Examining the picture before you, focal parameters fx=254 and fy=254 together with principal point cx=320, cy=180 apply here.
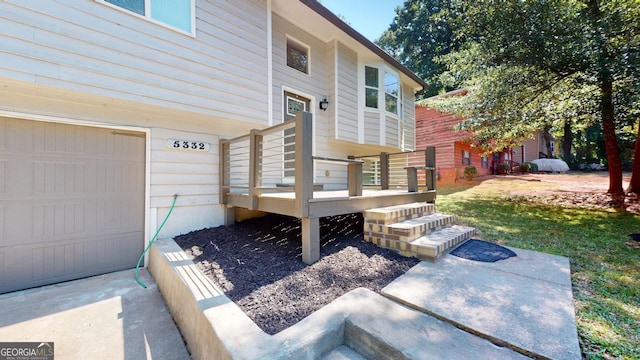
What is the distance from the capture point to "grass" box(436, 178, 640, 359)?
2.02 meters

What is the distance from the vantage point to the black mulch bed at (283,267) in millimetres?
2305

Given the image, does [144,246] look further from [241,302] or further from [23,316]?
[241,302]

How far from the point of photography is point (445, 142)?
1258 cm

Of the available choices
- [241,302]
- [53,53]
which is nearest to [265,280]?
[241,302]

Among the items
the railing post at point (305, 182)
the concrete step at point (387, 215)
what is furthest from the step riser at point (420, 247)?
the railing post at point (305, 182)

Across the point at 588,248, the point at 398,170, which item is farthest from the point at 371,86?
the point at 588,248

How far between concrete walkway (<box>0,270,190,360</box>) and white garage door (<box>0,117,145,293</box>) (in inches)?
15.2

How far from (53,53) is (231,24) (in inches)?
96.8

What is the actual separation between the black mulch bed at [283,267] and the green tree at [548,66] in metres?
5.58

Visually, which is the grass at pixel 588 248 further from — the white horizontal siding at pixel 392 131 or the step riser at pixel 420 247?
the white horizontal siding at pixel 392 131

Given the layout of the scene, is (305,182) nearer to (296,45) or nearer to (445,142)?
(296,45)

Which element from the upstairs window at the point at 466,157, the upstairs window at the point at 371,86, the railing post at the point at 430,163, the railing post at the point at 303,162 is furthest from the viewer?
the upstairs window at the point at 466,157

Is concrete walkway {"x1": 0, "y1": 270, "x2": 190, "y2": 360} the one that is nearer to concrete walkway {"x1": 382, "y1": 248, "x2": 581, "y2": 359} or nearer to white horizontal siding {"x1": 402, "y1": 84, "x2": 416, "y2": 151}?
concrete walkway {"x1": 382, "y1": 248, "x2": 581, "y2": 359}

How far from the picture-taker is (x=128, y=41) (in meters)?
3.41
